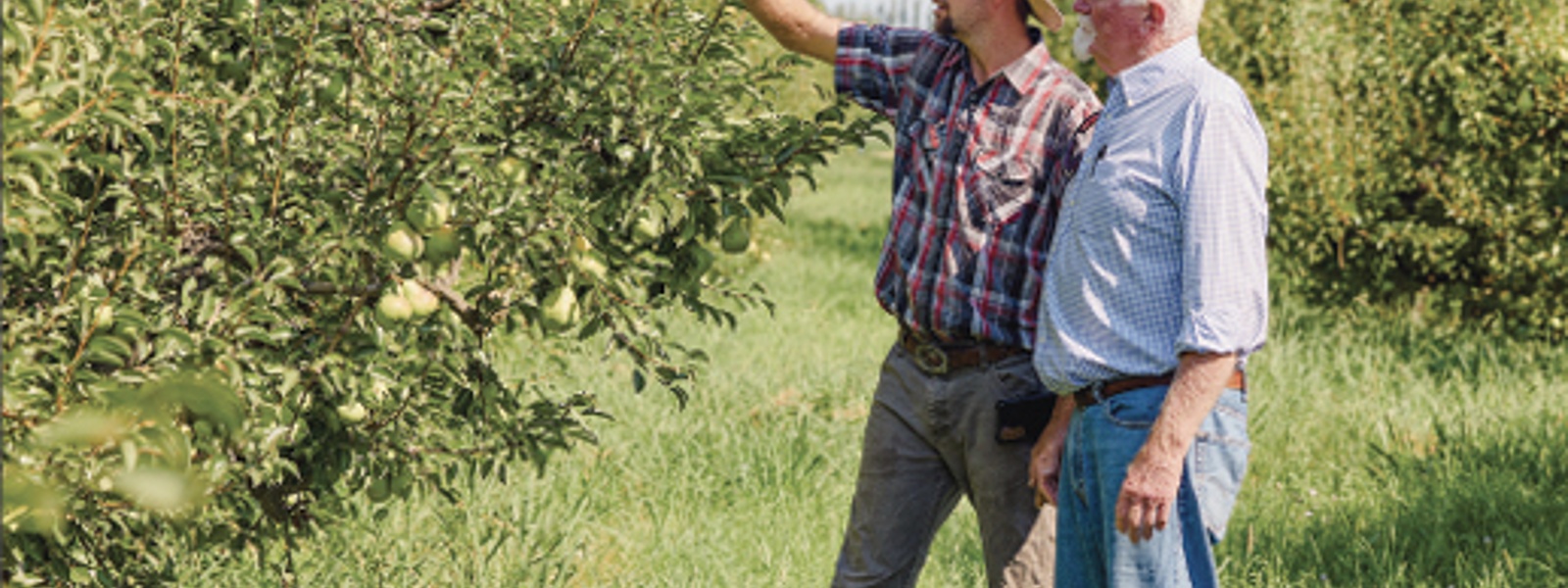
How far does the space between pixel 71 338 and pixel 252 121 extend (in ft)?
1.30

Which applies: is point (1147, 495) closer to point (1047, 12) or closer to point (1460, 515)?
point (1047, 12)

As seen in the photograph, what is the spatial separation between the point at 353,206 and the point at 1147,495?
1273 mm

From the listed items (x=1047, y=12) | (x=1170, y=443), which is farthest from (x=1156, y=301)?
(x=1047, y=12)

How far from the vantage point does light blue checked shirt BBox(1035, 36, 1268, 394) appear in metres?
2.22

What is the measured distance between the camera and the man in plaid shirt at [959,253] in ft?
8.81

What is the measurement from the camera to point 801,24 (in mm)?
2896

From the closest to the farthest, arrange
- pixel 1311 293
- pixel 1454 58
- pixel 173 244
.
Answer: pixel 173 244, pixel 1454 58, pixel 1311 293

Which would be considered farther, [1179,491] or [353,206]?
[1179,491]

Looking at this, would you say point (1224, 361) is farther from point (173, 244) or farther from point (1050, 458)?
point (173, 244)

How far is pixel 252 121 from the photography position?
2.16 metres

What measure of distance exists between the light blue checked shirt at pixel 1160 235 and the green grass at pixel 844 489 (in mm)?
939

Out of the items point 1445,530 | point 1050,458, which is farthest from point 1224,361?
point 1445,530

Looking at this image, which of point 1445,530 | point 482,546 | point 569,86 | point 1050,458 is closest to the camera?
point 569,86

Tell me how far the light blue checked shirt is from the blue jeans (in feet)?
0.23
